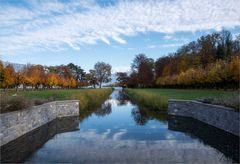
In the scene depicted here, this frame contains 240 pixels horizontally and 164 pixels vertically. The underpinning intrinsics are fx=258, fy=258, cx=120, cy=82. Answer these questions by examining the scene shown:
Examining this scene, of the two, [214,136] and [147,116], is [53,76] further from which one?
[214,136]

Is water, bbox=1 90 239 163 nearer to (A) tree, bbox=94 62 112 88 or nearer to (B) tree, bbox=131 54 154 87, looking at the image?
(B) tree, bbox=131 54 154 87

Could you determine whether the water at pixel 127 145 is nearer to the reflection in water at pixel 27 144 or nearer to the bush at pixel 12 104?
the reflection in water at pixel 27 144

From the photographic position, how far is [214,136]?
384 inches

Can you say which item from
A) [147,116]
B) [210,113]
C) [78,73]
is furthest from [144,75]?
[210,113]

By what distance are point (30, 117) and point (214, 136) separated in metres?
7.71

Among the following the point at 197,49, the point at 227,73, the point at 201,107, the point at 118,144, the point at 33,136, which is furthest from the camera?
the point at 197,49

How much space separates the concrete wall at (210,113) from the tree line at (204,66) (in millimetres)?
14257

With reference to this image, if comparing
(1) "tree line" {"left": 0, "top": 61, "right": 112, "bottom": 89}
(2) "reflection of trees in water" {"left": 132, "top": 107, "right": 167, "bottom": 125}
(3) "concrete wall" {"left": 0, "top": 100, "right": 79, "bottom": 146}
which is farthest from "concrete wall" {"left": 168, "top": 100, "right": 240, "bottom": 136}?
(1) "tree line" {"left": 0, "top": 61, "right": 112, "bottom": 89}

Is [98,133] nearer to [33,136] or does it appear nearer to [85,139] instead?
[85,139]

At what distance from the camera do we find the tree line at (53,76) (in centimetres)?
4888

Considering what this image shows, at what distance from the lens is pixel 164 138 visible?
9.62 meters

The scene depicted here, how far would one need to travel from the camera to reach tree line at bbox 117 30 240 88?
31703mm

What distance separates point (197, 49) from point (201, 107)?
145ft

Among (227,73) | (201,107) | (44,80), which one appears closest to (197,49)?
(227,73)
